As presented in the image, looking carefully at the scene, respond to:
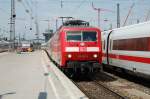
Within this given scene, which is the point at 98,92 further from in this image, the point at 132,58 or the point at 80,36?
the point at 80,36

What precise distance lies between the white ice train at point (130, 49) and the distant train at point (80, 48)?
5.08ft

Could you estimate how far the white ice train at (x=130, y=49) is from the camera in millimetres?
16516

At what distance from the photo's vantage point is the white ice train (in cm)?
1652

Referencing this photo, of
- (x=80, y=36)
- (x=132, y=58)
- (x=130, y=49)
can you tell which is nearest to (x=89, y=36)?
(x=80, y=36)

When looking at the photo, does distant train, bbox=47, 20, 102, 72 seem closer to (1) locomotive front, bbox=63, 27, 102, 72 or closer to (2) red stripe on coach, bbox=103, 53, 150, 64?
(1) locomotive front, bbox=63, 27, 102, 72

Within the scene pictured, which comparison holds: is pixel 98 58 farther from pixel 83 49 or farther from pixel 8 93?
pixel 8 93

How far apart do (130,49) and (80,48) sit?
253 cm

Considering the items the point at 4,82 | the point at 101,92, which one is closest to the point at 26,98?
the point at 101,92

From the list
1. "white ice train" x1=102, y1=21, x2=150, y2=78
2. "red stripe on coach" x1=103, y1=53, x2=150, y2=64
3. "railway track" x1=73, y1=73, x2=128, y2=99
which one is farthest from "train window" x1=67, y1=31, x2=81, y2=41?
"red stripe on coach" x1=103, y1=53, x2=150, y2=64

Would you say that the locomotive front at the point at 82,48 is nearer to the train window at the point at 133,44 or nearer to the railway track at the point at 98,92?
the railway track at the point at 98,92

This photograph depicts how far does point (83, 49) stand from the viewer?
1945cm

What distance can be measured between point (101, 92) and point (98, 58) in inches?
143

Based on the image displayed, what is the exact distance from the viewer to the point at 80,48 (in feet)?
63.9

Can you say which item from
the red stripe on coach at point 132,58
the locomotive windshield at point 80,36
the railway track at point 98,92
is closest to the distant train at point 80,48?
the locomotive windshield at point 80,36
